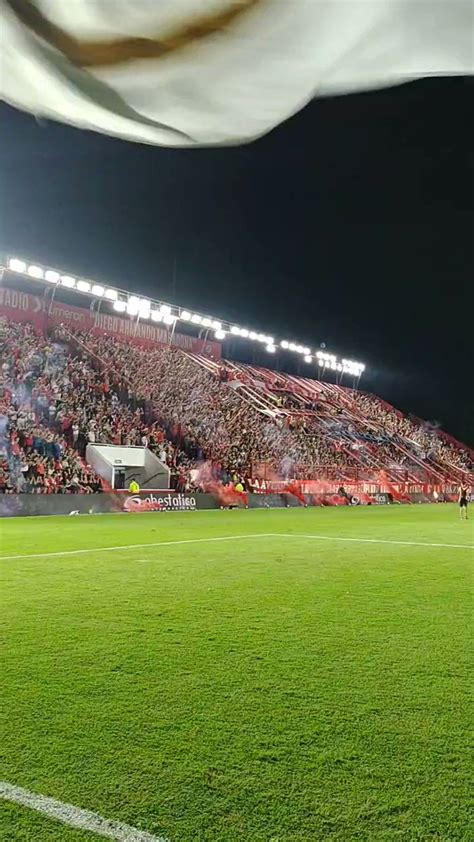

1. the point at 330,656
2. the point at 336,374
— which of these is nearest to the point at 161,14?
the point at 330,656

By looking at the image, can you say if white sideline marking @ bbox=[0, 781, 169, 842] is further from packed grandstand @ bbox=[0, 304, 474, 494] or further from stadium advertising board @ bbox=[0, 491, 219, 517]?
packed grandstand @ bbox=[0, 304, 474, 494]

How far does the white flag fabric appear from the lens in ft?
8.30

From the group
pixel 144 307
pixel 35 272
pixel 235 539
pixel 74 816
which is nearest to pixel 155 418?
pixel 144 307

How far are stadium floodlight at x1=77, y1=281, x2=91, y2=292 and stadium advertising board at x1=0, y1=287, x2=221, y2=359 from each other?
1578 millimetres

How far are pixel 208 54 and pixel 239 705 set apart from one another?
335 cm

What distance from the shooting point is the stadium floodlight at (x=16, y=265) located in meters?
26.3

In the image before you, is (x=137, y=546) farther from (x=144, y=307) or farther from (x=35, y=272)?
(x=144, y=307)

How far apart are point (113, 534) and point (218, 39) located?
44.1 feet

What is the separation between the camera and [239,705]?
396 centimetres

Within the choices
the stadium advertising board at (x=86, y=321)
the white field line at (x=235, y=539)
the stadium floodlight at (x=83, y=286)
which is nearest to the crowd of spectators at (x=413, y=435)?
the stadium advertising board at (x=86, y=321)

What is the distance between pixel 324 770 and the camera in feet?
10.2

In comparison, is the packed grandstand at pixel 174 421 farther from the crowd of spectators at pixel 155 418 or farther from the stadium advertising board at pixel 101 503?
the stadium advertising board at pixel 101 503

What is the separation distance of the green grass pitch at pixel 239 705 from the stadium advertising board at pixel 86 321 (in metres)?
21.7

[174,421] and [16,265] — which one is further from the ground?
[16,265]
